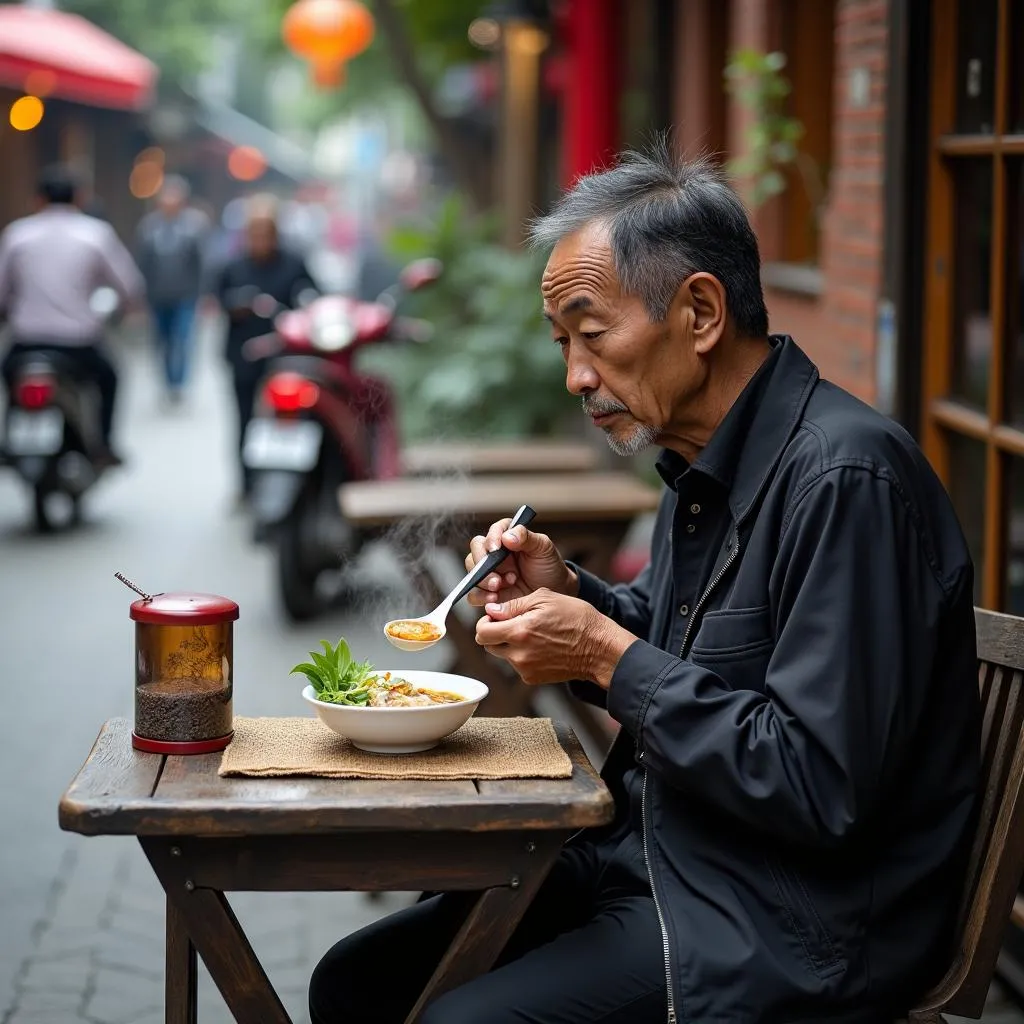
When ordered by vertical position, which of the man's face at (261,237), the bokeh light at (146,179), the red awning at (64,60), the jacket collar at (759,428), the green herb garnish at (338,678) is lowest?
the green herb garnish at (338,678)

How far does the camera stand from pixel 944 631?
93.4 inches

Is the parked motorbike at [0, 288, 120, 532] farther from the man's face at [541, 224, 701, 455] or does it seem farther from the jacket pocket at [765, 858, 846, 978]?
the jacket pocket at [765, 858, 846, 978]

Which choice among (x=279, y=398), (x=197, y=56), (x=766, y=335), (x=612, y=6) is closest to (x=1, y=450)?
(x=279, y=398)

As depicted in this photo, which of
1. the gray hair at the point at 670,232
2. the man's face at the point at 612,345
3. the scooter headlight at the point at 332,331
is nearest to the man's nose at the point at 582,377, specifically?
the man's face at the point at 612,345

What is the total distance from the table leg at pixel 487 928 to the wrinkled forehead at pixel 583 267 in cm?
82

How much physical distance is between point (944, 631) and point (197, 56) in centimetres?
3458

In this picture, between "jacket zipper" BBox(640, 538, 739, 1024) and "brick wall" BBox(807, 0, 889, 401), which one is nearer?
"jacket zipper" BBox(640, 538, 739, 1024)

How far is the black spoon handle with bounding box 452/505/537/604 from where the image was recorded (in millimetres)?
2680

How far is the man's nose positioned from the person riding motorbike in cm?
808

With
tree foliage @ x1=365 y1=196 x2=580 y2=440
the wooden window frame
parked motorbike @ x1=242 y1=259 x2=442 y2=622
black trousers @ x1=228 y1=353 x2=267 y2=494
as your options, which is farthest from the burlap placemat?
black trousers @ x1=228 y1=353 x2=267 y2=494

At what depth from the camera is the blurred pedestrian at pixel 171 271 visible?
17531 mm

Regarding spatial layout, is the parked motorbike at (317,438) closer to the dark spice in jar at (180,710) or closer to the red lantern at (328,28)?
the dark spice in jar at (180,710)

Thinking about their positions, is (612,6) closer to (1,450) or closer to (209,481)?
(209,481)

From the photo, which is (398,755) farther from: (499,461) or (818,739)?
(499,461)
